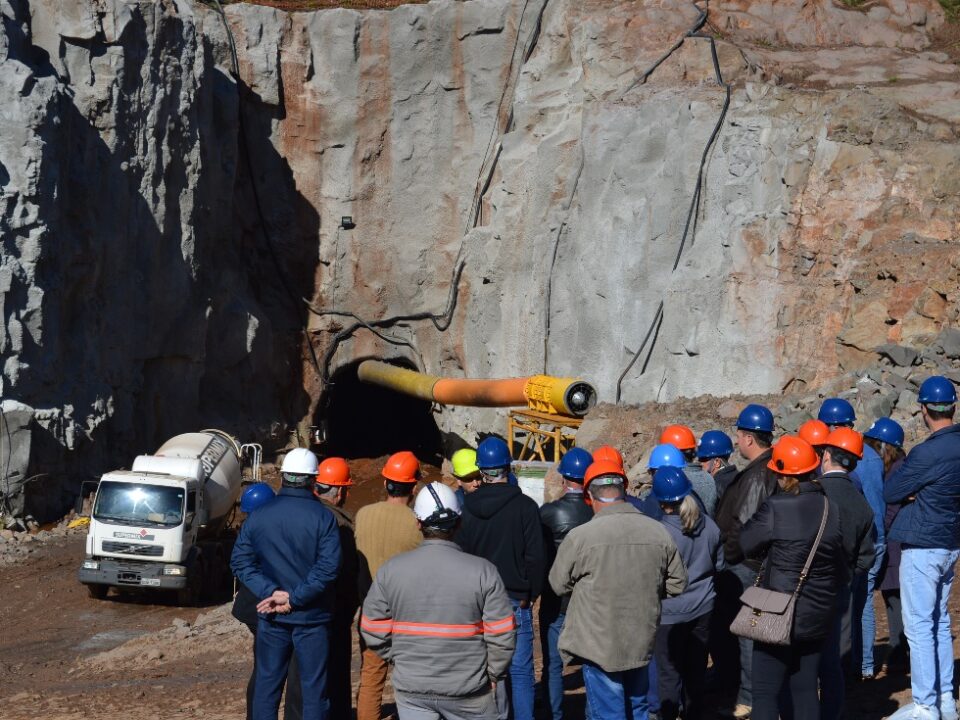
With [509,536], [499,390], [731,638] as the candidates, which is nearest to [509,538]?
[509,536]

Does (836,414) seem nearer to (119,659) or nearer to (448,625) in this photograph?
(448,625)

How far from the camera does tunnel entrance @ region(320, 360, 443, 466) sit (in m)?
38.3

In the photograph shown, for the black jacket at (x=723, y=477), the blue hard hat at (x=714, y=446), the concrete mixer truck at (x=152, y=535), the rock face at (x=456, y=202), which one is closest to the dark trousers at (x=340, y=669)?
the black jacket at (x=723, y=477)

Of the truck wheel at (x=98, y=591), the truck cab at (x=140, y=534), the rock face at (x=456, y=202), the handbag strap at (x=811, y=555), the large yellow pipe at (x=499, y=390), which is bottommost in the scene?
the truck wheel at (x=98, y=591)

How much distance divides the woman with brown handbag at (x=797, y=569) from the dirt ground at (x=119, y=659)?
175 centimetres

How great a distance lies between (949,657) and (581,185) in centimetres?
2106

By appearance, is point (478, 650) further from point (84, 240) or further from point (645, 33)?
point (645, 33)

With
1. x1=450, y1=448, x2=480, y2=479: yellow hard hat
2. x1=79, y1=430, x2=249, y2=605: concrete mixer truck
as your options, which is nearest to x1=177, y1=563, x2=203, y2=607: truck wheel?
x1=79, y1=430, x2=249, y2=605: concrete mixer truck

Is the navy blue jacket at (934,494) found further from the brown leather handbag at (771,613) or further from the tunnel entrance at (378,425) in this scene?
the tunnel entrance at (378,425)

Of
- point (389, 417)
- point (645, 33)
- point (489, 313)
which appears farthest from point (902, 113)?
point (389, 417)

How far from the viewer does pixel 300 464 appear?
7648 mm

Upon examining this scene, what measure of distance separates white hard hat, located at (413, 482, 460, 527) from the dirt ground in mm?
3411

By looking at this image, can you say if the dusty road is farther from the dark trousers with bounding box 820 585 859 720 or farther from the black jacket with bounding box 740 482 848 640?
the black jacket with bounding box 740 482 848 640

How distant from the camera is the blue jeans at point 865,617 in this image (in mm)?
9086
